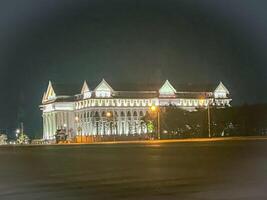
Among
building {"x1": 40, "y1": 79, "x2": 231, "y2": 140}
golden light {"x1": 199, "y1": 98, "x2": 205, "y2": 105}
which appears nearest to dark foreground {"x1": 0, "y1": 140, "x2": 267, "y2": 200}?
building {"x1": 40, "y1": 79, "x2": 231, "y2": 140}

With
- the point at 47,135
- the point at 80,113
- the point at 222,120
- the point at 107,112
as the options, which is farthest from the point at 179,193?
the point at 47,135

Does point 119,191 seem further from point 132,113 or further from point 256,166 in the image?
point 132,113

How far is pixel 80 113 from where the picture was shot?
181m

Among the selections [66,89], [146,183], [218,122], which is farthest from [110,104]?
[146,183]

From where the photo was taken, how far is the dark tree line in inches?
4483

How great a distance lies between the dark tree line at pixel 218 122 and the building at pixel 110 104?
135 feet

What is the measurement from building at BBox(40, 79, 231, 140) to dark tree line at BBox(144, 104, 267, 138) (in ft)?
135

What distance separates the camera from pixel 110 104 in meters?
174

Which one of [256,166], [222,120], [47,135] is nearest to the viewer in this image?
[256,166]

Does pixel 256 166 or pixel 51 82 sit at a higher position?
pixel 51 82

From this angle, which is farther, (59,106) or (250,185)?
(59,106)

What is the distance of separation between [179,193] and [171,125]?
354ft

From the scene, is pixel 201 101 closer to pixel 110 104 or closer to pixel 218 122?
pixel 110 104

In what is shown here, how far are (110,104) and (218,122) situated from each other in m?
61.0
